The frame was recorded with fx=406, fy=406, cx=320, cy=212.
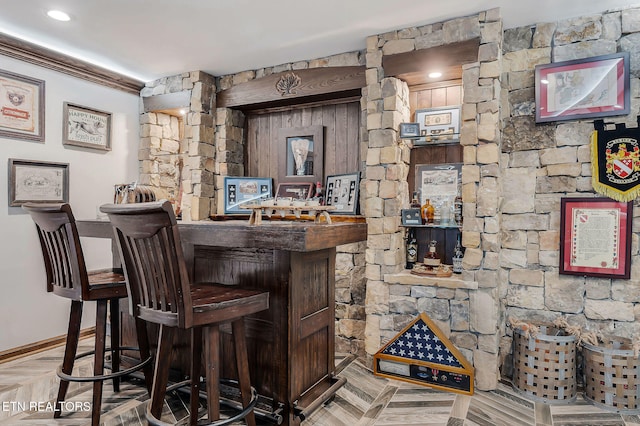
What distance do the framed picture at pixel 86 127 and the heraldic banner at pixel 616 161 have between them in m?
4.09

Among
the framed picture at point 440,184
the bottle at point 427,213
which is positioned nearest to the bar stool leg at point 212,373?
the bottle at point 427,213

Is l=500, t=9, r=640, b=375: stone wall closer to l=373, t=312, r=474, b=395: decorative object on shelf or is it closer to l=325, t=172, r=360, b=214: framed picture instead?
l=373, t=312, r=474, b=395: decorative object on shelf

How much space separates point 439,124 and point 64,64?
10.5ft

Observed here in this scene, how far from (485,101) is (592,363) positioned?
1774 millimetres

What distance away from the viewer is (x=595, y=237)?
269cm

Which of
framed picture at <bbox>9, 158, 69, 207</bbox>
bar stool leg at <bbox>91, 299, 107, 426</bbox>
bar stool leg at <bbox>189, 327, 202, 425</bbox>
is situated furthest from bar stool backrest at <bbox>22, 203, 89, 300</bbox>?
framed picture at <bbox>9, 158, 69, 207</bbox>

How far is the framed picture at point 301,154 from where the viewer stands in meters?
3.71

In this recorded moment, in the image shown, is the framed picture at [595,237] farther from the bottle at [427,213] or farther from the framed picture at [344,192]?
the framed picture at [344,192]

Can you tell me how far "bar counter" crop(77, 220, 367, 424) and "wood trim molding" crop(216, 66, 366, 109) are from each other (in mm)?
1567

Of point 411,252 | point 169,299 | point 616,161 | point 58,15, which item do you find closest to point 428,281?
point 411,252

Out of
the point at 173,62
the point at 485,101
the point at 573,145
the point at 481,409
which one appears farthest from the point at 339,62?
the point at 481,409

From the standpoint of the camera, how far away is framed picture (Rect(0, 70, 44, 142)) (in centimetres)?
315

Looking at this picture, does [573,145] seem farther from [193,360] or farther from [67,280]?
[67,280]

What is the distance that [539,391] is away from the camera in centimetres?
256
